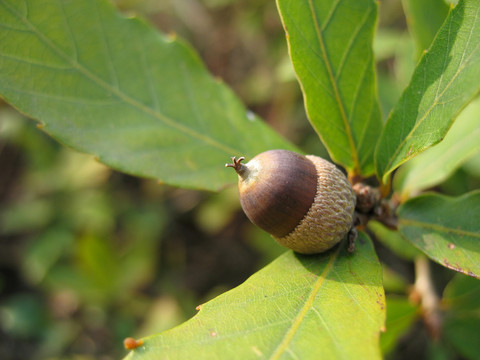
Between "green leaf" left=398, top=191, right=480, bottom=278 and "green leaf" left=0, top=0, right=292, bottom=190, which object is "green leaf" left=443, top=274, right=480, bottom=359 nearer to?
"green leaf" left=398, top=191, right=480, bottom=278

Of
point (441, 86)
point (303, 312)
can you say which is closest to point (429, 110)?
point (441, 86)

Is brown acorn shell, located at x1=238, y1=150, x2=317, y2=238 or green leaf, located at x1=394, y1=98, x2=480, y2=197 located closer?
brown acorn shell, located at x1=238, y1=150, x2=317, y2=238

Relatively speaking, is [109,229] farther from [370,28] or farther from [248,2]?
[370,28]

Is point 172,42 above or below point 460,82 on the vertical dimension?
below

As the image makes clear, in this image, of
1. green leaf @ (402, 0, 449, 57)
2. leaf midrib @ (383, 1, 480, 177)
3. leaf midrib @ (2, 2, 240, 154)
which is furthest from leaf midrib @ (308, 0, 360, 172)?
green leaf @ (402, 0, 449, 57)

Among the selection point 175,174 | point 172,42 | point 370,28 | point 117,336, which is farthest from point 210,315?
point 117,336

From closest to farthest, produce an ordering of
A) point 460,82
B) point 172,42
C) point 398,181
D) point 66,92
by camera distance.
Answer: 1. point 460,82
2. point 66,92
3. point 172,42
4. point 398,181

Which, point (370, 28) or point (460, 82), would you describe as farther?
point (370, 28)
